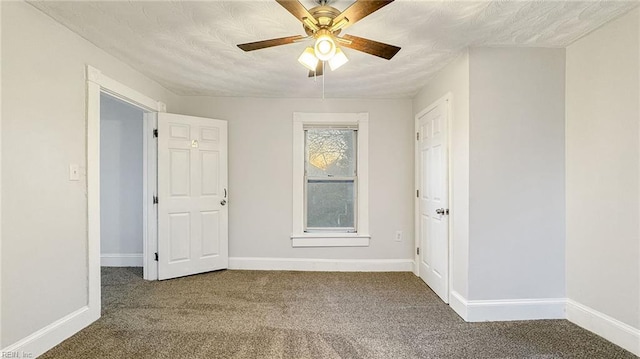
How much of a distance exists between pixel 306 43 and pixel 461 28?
1131mm

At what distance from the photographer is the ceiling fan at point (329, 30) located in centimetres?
156

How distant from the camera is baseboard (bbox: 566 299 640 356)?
2012 millimetres

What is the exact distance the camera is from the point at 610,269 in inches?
85.0

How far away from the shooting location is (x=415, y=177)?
3832 mm

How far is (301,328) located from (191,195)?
2080mm

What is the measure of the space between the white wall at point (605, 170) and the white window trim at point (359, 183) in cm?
201

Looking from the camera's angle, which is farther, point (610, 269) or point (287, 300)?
point (287, 300)

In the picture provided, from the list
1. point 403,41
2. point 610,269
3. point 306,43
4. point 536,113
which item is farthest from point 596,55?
point 306,43

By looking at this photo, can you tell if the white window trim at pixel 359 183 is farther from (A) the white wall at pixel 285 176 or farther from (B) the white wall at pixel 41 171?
(B) the white wall at pixel 41 171

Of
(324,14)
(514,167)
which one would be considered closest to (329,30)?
(324,14)

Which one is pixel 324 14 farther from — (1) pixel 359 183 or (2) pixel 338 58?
(1) pixel 359 183

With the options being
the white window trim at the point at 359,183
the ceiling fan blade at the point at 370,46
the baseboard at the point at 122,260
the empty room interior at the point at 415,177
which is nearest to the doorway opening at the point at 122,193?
the baseboard at the point at 122,260

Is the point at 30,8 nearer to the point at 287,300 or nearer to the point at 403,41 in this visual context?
the point at 403,41

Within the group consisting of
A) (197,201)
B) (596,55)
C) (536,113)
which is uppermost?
(596,55)
